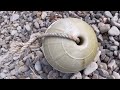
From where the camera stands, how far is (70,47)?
2.06 m

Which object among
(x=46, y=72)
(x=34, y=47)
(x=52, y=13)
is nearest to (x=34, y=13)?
(x=52, y=13)

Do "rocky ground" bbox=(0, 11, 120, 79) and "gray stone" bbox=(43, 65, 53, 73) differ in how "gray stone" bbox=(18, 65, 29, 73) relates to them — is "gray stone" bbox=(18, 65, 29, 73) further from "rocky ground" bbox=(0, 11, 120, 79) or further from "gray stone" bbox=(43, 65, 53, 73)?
"gray stone" bbox=(43, 65, 53, 73)

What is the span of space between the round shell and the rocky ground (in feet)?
0.60

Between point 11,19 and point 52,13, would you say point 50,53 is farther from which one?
point 11,19

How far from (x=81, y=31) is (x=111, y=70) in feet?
1.39

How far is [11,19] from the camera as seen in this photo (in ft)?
9.36

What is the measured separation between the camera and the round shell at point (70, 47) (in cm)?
207

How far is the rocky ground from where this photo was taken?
7.61ft

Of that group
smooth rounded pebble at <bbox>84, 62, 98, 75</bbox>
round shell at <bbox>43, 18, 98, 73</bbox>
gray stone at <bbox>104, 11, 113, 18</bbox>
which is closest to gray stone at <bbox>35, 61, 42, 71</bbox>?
round shell at <bbox>43, 18, 98, 73</bbox>

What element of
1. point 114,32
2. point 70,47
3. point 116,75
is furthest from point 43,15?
point 116,75

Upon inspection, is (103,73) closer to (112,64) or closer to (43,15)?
(112,64)

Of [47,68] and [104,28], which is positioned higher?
[104,28]

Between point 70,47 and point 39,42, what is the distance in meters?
0.55

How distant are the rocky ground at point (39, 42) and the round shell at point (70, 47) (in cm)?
18
